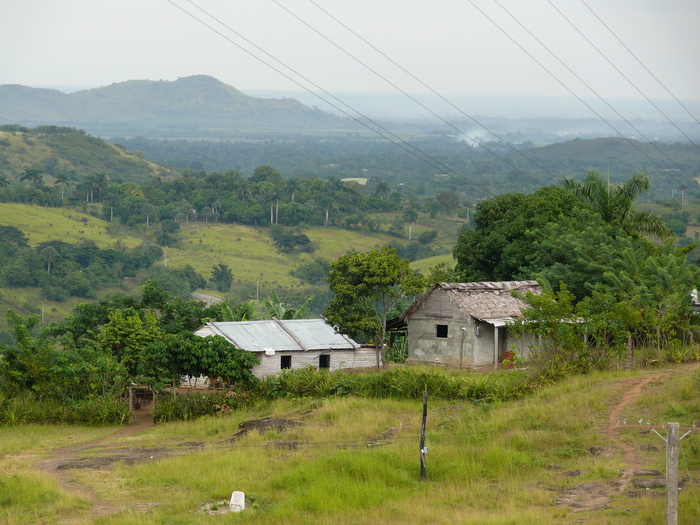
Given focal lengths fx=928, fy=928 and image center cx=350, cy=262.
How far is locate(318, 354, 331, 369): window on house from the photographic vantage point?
3181 cm

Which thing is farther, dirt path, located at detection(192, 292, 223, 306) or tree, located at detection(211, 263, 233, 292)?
tree, located at detection(211, 263, 233, 292)

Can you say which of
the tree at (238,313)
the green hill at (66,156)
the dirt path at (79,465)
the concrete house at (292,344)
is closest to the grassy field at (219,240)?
the green hill at (66,156)

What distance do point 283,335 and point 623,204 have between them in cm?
1639

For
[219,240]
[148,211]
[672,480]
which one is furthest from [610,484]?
[148,211]

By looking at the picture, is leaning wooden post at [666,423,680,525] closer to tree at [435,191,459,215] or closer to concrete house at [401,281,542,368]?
concrete house at [401,281,542,368]

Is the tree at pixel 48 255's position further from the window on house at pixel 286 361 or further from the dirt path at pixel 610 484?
the dirt path at pixel 610 484

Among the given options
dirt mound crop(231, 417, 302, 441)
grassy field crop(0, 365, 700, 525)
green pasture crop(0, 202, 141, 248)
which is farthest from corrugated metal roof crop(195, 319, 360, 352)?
green pasture crop(0, 202, 141, 248)

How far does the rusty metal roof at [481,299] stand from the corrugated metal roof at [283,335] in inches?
116

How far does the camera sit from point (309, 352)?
31172 mm

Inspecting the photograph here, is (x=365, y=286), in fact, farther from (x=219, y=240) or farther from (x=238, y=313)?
(x=219, y=240)

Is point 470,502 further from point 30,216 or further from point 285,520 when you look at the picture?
point 30,216

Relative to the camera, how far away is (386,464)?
18.0 meters

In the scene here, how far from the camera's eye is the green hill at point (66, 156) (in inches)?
6703

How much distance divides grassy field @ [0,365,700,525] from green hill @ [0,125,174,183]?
15000 cm
